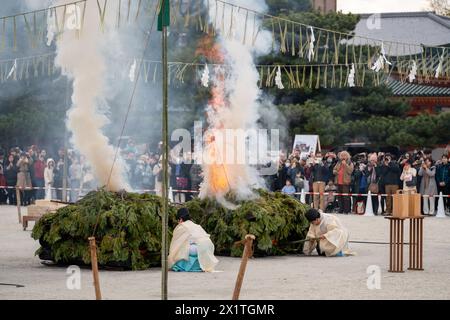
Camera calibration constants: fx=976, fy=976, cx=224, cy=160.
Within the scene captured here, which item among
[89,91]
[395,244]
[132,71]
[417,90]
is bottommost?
[395,244]

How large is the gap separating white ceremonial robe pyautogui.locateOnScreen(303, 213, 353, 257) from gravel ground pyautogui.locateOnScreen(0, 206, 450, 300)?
318 mm

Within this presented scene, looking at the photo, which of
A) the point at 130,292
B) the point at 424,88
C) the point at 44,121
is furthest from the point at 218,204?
the point at 424,88

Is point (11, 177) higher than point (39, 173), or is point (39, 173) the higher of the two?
point (39, 173)

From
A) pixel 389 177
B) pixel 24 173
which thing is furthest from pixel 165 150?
pixel 24 173

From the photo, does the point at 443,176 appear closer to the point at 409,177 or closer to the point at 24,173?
the point at 409,177

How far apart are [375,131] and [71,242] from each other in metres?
19.1

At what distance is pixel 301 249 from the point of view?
18.5 meters

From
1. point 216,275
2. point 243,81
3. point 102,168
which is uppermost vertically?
point 243,81

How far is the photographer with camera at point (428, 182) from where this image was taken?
27672 mm

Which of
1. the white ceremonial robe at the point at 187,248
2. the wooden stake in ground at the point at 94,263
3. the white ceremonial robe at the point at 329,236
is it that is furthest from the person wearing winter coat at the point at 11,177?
the wooden stake in ground at the point at 94,263

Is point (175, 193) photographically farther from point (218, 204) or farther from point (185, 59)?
point (218, 204)

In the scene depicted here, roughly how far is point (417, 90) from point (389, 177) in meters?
14.7

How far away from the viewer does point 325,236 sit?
706 inches

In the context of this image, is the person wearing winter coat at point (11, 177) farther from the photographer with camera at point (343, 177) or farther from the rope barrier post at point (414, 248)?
the rope barrier post at point (414, 248)
